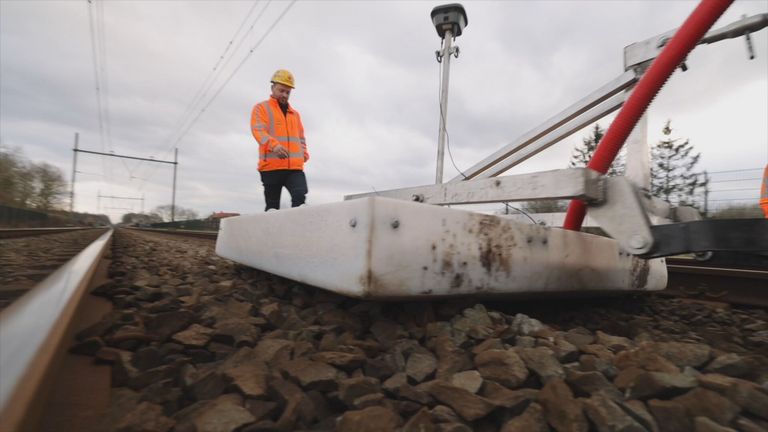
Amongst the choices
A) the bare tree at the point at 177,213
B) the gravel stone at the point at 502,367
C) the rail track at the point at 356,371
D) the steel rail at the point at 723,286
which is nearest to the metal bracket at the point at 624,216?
the rail track at the point at 356,371

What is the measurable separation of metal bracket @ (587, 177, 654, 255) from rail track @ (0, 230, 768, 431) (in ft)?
1.36

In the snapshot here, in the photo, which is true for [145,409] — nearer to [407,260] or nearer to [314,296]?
[407,260]

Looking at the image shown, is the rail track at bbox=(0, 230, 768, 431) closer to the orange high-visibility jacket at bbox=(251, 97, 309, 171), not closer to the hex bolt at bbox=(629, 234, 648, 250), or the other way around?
the hex bolt at bbox=(629, 234, 648, 250)

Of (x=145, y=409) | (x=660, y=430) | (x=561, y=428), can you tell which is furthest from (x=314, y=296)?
(x=660, y=430)

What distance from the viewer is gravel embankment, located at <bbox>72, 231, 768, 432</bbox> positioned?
85 centimetres

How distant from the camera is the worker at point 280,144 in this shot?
3.51 m

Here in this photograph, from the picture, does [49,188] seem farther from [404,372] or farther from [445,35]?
[404,372]

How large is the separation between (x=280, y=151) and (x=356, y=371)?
2.67 m

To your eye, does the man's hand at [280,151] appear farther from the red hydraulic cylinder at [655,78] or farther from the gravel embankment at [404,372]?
the red hydraulic cylinder at [655,78]

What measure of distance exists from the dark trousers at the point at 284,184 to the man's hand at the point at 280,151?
0.92 feet

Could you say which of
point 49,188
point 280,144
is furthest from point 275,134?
point 49,188

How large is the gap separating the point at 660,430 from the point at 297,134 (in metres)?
3.62

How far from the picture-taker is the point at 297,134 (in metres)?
3.84

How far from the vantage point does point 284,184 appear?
3814mm
